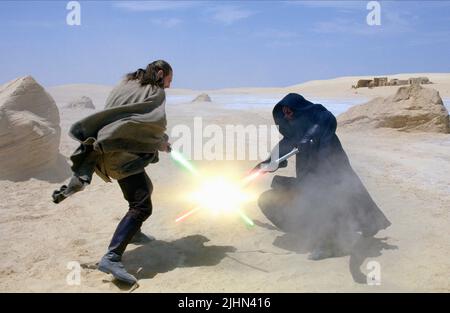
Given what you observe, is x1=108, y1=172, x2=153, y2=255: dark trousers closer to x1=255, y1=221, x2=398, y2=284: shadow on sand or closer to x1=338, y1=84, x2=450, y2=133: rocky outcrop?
x1=255, y1=221, x2=398, y2=284: shadow on sand

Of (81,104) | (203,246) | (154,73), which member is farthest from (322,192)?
(81,104)

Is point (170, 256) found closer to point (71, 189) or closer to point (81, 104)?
point (71, 189)

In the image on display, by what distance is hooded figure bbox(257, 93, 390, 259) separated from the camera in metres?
4.25

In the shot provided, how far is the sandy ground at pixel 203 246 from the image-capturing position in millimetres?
3699

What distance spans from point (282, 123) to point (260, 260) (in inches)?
51.1

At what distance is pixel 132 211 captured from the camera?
3756 mm

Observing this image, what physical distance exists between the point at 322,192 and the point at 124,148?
1775 mm

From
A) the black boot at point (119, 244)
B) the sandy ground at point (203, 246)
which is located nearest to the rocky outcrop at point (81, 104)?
the sandy ground at point (203, 246)

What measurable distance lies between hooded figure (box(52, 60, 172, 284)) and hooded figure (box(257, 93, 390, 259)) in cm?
128

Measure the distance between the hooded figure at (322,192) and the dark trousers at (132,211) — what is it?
127 cm

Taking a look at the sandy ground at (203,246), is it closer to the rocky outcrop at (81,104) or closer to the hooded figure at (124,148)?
the hooded figure at (124,148)

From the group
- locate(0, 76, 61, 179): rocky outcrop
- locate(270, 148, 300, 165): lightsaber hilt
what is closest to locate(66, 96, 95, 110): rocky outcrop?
locate(0, 76, 61, 179): rocky outcrop

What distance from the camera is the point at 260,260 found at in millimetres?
4184
